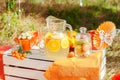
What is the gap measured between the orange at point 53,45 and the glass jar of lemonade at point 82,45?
4.9 inches

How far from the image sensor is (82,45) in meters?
2.33

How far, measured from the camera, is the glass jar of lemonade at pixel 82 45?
7.63 ft

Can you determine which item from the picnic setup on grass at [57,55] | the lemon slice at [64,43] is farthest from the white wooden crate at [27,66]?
the lemon slice at [64,43]

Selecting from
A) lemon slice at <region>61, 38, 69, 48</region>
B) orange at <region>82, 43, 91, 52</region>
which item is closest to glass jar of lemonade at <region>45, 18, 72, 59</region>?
lemon slice at <region>61, 38, 69, 48</region>

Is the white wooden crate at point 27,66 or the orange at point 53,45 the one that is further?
the white wooden crate at point 27,66

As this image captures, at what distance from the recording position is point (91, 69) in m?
2.27

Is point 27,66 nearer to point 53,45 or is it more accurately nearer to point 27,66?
point 27,66

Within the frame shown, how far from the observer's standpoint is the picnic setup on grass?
231 centimetres

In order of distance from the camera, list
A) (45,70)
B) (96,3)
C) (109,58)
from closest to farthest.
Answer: (45,70) < (109,58) < (96,3)

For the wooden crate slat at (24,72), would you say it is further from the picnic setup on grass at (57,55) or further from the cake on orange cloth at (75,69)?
the cake on orange cloth at (75,69)

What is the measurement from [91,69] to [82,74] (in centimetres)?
7

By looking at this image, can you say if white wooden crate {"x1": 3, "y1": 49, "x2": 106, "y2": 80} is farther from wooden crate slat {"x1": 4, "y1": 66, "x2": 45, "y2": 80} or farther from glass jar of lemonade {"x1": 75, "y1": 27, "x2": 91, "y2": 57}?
glass jar of lemonade {"x1": 75, "y1": 27, "x2": 91, "y2": 57}

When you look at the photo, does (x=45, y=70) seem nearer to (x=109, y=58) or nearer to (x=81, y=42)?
(x=81, y=42)

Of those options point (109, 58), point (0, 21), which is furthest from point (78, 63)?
point (0, 21)
